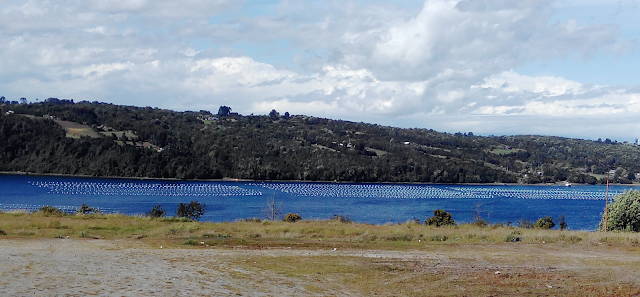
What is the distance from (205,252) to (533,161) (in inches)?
5617

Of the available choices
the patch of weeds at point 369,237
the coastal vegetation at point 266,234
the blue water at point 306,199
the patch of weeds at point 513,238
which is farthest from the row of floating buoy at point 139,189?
the patch of weeds at point 513,238

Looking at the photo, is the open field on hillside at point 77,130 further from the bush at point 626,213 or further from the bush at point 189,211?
the bush at point 626,213

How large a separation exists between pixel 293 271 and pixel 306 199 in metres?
69.1

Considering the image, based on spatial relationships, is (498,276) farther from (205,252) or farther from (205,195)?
(205,195)

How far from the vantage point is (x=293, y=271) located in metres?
13.3

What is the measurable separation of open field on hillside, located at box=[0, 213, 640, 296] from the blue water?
3251 centimetres

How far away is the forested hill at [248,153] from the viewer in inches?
4476

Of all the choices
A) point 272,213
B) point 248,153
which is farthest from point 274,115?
point 272,213

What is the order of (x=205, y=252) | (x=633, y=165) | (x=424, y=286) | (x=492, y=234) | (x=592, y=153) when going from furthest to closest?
(x=592, y=153) → (x=633, y=165) → (x=492, y=234) → (x=205, y=252) → (x=424, y=286)

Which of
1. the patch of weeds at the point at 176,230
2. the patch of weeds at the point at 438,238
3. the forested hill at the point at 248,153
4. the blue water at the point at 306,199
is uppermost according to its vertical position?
the forested hill at the point at 248,153

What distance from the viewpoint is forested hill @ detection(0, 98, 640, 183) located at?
113688mm

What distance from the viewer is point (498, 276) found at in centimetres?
1340

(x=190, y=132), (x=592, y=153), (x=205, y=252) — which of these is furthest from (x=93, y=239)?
(x=592, y=153)

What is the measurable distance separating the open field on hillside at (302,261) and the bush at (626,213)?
7.78 meters
